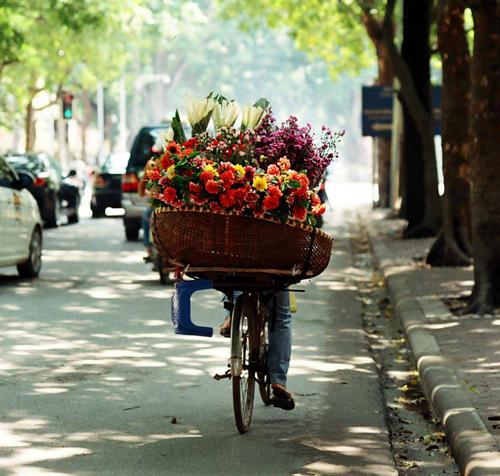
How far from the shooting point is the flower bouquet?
8344 millimetres

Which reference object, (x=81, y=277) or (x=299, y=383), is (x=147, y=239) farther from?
(x=299, y=383)

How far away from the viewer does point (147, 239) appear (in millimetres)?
18875

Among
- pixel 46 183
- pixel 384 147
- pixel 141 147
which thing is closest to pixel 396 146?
pixel 384 147

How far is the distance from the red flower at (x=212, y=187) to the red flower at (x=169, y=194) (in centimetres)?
24

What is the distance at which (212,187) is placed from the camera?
328 inches

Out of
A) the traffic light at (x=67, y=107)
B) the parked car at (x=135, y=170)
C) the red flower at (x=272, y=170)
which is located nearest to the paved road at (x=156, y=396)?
the red flower at (x=272, y=170)

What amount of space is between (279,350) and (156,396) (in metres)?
1.18

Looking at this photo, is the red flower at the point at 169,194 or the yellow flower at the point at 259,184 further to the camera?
the red flower at the point at 169,194

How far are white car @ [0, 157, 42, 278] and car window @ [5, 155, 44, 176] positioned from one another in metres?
11.5

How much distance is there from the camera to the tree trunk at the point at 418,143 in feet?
81.9

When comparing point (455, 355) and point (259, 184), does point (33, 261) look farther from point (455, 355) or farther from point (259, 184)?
point (259, 184)

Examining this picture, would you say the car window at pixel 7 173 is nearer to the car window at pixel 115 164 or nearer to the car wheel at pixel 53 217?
the car wheel at pixel 53 217

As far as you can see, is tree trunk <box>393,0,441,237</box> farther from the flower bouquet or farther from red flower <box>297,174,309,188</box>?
red flower <box>297,174,309,188</box>

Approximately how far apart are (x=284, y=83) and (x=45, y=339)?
9521 centimetres
